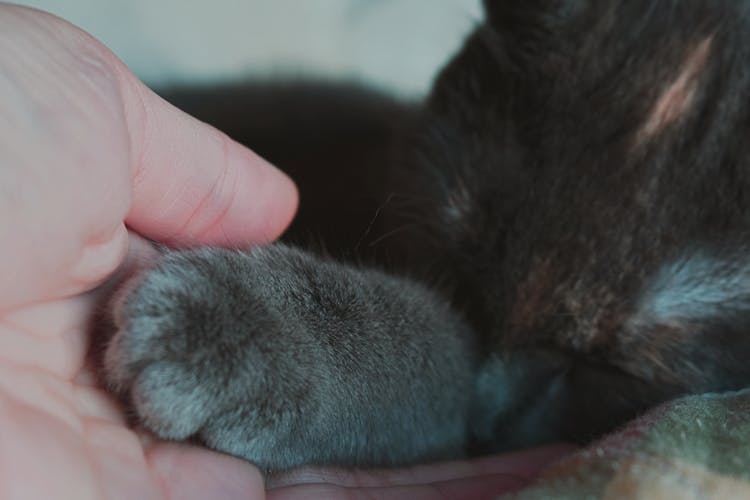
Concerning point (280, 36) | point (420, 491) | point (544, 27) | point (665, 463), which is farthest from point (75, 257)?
point (280, 36)

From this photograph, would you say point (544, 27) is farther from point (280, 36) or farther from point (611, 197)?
point (280, 36)

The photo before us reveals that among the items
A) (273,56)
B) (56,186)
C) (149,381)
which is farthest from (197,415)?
(273,56)

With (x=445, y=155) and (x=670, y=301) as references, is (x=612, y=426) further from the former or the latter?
(x=445, y=155)

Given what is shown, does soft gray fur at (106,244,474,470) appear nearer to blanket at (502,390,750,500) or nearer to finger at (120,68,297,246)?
finger at (120,68,297,246)

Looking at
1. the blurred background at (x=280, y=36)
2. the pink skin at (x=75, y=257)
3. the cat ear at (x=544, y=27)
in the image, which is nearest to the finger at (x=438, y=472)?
the pink skin at (x=75, y=257)

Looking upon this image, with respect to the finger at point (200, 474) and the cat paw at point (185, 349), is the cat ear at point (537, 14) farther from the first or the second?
the finger at point (200, 474)
